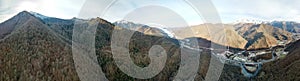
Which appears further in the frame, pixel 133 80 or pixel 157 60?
pixel 157 60

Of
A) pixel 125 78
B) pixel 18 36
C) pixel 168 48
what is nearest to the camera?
pixel 18 36

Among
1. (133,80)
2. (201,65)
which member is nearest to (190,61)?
(201,65)

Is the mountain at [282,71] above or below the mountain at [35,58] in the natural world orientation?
below

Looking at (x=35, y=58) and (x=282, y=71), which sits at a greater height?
(x=35, y=58)

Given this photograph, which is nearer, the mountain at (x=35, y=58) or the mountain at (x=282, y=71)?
the mountain at (x=35, y=58)

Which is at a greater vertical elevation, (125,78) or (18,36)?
(18,36)

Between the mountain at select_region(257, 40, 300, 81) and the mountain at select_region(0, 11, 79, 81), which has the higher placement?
the mountain at select_region(0, 11, 79, 81)

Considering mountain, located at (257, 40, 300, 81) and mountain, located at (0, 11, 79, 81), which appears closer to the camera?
mountain, located at (0, 11, 79, 81)

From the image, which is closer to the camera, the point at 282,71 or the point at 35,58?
the point at 35,58

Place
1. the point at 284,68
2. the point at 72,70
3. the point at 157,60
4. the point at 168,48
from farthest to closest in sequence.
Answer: the point at 168,48 → the point at 284,68 → the point at 157,60 → the point at 72,70

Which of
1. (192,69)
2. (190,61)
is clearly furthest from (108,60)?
(190,61)

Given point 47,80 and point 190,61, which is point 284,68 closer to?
point 190,61
